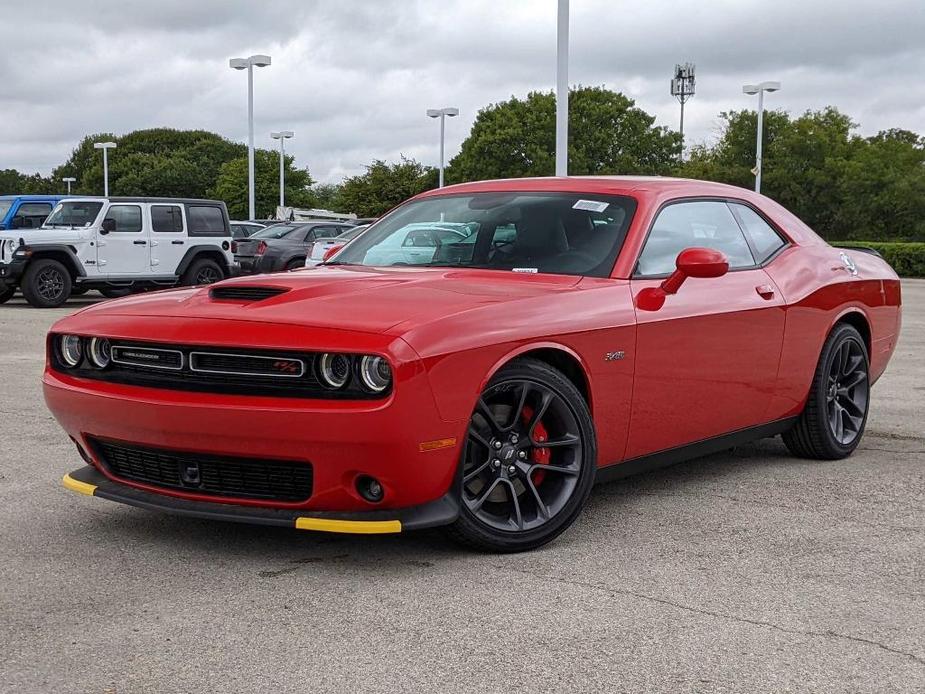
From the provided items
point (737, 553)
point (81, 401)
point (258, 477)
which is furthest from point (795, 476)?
point (81, 401)

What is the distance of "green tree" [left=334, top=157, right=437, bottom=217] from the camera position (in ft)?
201

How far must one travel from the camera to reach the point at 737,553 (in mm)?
4340

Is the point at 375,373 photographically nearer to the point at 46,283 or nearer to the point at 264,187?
the point at 46,283

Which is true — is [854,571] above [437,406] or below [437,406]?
below

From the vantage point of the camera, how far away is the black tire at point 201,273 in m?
20.1

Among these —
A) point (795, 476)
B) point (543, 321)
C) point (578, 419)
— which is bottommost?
point (795, 476)

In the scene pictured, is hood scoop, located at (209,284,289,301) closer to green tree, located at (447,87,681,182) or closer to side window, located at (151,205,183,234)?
side window, located at (151,205,183,234)

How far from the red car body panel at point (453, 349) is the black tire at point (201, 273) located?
14.8 m

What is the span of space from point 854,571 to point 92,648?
8.08ft

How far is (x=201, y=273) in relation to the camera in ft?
67.1

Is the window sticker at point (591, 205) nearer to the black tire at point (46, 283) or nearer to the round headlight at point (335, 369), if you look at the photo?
the round headlight at point (335, 369)

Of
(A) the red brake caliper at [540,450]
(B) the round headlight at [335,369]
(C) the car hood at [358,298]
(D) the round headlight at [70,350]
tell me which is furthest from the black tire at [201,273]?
(B) the round headlight at [335,369]

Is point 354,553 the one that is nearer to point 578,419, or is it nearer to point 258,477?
point 258,477

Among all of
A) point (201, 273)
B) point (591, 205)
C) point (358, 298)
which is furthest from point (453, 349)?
point (201, 273)
